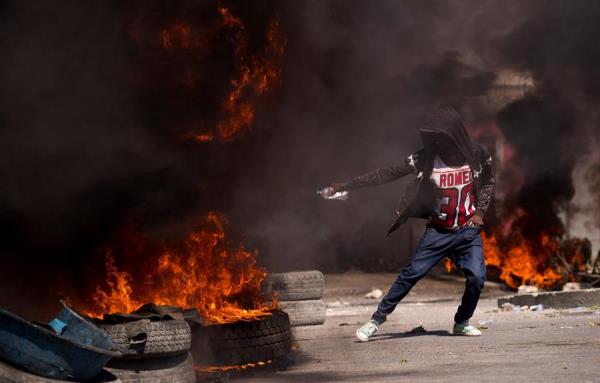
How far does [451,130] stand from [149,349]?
3618 millimetres

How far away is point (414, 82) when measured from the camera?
12.5 meters

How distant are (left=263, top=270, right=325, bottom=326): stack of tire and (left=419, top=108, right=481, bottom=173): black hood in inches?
94.5

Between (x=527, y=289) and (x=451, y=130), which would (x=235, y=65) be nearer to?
(x=451, y=130)

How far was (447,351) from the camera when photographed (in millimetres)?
7816

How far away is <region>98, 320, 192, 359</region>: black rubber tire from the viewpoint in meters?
6.11

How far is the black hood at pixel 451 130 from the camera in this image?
835 centimetres

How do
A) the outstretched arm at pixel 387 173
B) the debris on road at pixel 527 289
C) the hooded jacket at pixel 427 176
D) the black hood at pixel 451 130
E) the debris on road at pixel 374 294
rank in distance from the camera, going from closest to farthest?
the black hood at pixel 451 130, the hooded jacket at pixel 427 176, the outstretched arm at pixel 387 173, the debris on road at pixel 527 289, the debris on road at pixel 374 294

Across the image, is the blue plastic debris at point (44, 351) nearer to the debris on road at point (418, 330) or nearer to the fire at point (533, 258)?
the debris on road at point (418, 330)

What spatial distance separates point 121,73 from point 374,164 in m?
5.48

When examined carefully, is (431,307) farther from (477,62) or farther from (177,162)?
(177,162)

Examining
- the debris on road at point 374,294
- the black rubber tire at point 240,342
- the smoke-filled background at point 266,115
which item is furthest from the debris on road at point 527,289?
the black rubber tire at point 240,342

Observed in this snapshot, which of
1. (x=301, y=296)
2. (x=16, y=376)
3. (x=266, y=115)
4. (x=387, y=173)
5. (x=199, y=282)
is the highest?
(x=266, y=115)

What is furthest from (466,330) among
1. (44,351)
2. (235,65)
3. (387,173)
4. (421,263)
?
(44,351)

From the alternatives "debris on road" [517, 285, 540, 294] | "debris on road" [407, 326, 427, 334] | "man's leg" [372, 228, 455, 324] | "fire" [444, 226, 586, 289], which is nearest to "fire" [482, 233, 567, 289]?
"fire" [444, 226, 586, 289]
